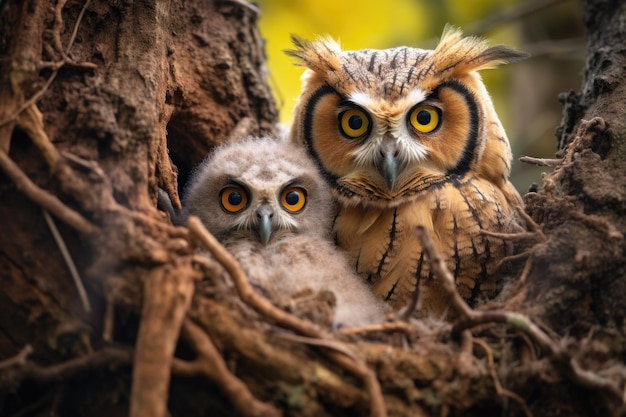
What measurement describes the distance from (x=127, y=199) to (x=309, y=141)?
1.18m

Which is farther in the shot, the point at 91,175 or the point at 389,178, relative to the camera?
the point at 389,178

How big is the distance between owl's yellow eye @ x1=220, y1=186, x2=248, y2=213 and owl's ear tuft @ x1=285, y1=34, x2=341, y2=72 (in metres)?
0.66

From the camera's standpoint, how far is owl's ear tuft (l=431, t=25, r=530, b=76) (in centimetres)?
281

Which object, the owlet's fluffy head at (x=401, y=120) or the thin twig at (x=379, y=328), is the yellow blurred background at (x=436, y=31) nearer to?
the owlet's fluffy head at (x=401, y=120)

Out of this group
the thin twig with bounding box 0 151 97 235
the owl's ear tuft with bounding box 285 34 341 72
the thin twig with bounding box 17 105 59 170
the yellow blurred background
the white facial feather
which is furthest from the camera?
the yellow blurred background

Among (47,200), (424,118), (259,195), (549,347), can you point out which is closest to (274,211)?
(259,195)

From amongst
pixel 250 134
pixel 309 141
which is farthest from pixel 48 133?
pixel 250 134

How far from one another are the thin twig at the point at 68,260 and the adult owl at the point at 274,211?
0.59 metres

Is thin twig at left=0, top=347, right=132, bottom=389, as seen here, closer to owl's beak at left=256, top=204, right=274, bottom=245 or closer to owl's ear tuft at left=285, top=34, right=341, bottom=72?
owl's beak at left=256, top=204, right=274, bottom=245

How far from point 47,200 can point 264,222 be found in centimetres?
89

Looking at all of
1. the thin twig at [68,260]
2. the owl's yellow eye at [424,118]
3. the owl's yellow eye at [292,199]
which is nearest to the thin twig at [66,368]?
the thin twig at [68,260]

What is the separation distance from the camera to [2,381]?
1.75m

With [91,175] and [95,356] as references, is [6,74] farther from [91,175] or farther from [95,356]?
[95,356]

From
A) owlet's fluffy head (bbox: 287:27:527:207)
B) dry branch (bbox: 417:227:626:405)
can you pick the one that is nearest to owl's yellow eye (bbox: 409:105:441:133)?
owlet's fluffy head (bbox: 287:27:527:207)
